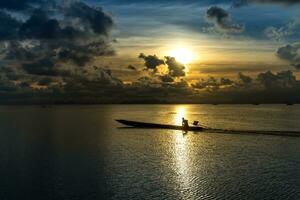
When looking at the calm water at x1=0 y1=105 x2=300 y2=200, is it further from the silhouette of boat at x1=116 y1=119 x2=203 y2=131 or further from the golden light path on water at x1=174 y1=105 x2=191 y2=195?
the silhouette of boat at x1=116 y1=119 x2=203 y2=131

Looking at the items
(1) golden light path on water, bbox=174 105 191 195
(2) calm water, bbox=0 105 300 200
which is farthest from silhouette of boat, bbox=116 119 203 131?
(2) calm water, bbox=0 105 300 200

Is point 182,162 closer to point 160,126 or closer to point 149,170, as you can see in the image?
point 149,170

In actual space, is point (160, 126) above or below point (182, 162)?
above

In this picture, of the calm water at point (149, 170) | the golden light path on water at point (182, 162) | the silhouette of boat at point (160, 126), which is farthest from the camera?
the silhouette of boat at point (160, 126)

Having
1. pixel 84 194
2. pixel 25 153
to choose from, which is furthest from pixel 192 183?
pixel 25 153

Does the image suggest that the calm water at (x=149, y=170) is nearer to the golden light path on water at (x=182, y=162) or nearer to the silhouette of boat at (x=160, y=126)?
the golden light path on water at (x=182, y=162)

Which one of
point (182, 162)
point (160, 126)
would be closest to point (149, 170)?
point (182, 162)

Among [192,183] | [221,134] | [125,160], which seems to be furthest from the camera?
[221,134]

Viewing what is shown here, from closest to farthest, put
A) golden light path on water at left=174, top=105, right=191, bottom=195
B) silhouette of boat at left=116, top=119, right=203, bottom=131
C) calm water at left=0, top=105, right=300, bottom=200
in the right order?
calm water at left=0, top=105, right=300, bottom=200, golden light path on water at left=174, top=105, right=191, bottom=195, silhouette of boat at left=116, top=119, right=203, bottom=131

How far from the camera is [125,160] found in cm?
6819

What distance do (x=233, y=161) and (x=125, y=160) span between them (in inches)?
691

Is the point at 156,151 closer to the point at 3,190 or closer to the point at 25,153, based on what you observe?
the point at 25,153

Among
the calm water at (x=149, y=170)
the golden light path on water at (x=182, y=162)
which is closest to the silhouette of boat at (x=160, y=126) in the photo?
the golden light path on water at (x=182, y=162)

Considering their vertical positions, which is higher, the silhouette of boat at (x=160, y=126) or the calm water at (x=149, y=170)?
the silhouette of boat at (x=160, y=126)
